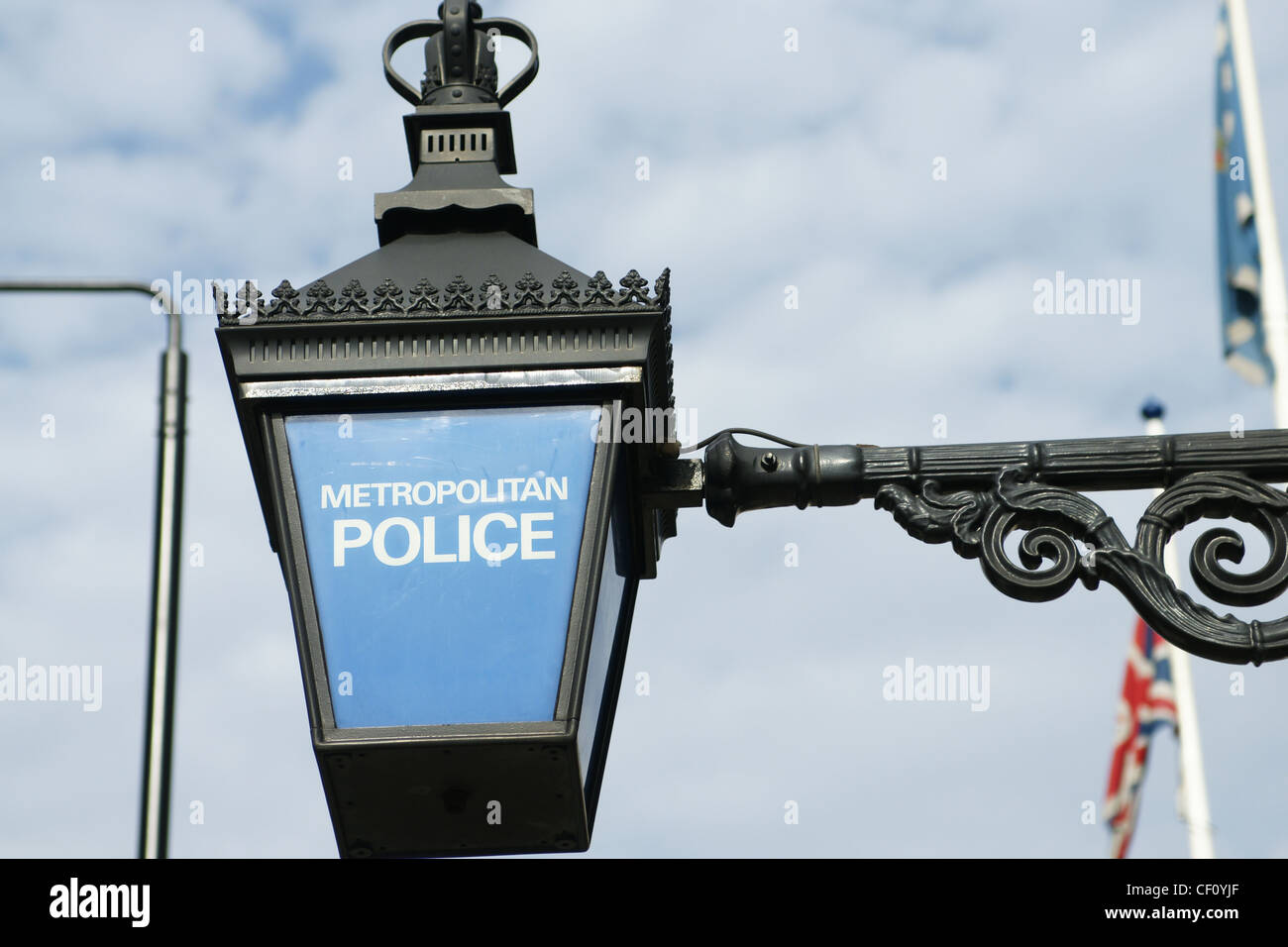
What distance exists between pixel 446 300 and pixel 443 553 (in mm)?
678

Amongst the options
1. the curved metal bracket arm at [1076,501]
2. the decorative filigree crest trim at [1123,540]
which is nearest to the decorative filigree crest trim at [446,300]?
the curved metal bracket arm at [1076,501]

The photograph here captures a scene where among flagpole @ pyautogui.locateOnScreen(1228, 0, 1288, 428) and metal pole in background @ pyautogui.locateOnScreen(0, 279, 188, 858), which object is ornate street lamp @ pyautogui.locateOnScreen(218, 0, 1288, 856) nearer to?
metal pole in background @ pyautogui.locateOnScreen(0, 279, 188, 858)

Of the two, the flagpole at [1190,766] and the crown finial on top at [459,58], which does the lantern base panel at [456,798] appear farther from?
the flagpole at [1190,766]

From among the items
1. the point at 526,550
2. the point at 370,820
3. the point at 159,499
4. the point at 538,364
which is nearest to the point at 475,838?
the point at 370,820

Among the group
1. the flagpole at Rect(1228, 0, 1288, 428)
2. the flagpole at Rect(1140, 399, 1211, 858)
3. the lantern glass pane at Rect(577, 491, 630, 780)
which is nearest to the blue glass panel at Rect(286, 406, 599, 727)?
the lantern glass pane at Rect(577, 491, 630, 780)

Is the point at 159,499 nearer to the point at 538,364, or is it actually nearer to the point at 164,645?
the point at 164,645

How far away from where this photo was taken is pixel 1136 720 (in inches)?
607

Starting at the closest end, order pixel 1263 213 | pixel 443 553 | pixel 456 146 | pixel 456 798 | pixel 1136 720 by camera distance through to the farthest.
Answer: pixel 456 798 < pixel 443 553 < pixel 456 146 < pixel 1263 213 < pixel 1136 720

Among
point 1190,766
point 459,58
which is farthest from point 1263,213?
point 459,58

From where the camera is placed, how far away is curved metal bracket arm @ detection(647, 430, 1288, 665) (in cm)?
493

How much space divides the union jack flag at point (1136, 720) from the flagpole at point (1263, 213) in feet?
13.0

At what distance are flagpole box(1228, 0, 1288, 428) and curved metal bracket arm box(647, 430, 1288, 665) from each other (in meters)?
5.79

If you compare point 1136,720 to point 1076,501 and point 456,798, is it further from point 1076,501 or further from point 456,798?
point 456,798

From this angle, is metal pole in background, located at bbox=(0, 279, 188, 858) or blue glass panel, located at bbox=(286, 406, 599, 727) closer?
blue glass panel, located at bbox=(286, 406, 599, 727)
